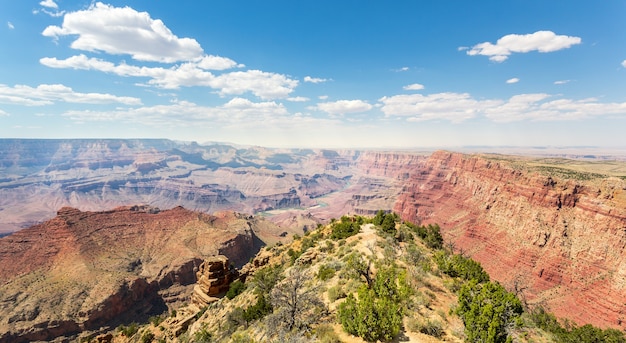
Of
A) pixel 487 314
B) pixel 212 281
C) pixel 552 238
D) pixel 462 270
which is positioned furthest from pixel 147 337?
pixel 552 238

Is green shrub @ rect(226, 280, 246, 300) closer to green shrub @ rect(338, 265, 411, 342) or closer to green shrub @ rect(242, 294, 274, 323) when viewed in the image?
green shrub @ rect(242, 294, 274, 323)

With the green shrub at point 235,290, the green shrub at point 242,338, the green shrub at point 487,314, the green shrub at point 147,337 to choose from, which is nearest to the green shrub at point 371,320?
the green shrub at point 487,314

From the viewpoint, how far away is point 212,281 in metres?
47.4

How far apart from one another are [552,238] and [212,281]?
82.7m

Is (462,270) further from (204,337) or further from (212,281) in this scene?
(212,281)

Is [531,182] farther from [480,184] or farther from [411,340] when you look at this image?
[411,340]

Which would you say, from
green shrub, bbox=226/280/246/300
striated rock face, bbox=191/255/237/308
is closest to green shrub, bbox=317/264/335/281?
green shrub, bbox=226/280/246/300

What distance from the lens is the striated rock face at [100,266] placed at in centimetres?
7338

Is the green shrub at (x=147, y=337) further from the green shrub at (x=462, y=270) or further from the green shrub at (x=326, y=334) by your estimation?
the green shrub at (x=462, y=270)

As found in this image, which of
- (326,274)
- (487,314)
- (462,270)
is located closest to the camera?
(487,314)

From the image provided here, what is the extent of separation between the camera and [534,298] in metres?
64.0

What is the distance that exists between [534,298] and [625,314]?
1511 centimetres

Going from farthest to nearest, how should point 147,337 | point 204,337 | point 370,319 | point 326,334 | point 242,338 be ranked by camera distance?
point 147,337 < point 204,337 < point 242,338 < point 326,334 < point 370,319

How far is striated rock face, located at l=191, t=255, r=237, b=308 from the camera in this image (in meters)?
47.4
